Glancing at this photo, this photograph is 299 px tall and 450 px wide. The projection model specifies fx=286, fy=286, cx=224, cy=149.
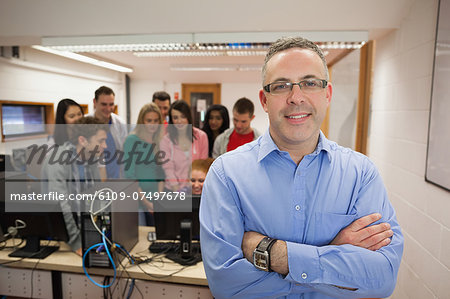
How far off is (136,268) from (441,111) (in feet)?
6.79

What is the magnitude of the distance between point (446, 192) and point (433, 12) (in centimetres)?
111

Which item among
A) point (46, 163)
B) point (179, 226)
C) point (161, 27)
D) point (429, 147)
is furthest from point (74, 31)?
point (429, 147)

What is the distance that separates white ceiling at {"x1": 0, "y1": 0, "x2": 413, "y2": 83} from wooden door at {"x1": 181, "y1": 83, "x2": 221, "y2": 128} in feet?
16.1

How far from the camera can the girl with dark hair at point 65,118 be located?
8.13ft

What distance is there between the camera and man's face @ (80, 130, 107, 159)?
2.34 metres

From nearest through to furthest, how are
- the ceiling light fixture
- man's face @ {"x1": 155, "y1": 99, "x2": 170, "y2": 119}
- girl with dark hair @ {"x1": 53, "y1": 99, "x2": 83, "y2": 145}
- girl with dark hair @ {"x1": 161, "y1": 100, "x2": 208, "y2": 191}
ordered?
girl with dark hair @ {"x1": 53, "y1": 99, "x2": 83, "y2": 145}
girl with dark hair @ {"x1": 161, "y1": 100, "x2": 208, "y2": 191}
the ceiling light fixture
man's face @ {"x1": 155, "y1": 99, "x2": 170, "y2": 119}

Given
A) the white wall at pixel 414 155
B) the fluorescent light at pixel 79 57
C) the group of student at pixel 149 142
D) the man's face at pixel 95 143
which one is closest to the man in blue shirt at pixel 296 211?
the white wall at pixel 414 155

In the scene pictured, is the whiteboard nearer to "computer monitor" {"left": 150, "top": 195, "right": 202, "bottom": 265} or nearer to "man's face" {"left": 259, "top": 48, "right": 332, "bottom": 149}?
"man's face" {"left": 259, "top": 48, "right": 332, "bottom": 149}

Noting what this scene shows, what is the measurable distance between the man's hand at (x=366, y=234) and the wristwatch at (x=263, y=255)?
10.7 inches

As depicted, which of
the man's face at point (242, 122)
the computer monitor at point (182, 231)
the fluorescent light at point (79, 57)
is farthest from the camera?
the fluorescent light at point (79, 57)

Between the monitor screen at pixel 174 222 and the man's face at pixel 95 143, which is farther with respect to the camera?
the man's face at pixel 95 143

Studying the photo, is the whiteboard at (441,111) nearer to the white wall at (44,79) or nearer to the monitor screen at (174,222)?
the monitor screen at (174,222)

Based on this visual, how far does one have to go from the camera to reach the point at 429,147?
5.74 ft

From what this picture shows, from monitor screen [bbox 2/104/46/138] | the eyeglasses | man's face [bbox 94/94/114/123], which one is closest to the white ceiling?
man's face [bbox 94/94/114/123]
